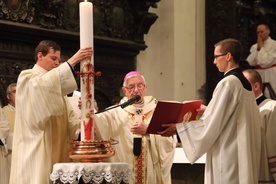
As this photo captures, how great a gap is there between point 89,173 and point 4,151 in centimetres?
436

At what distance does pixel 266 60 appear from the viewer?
36.7ft

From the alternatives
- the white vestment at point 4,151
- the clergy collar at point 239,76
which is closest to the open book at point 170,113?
the clergy collar at point 239,76

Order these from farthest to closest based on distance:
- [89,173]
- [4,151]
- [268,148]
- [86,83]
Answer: [4,151], [268,148], [86,83], [89,173]

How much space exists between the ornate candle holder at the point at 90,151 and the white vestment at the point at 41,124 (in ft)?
1.41

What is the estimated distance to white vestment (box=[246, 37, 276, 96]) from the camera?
1114 centimetres

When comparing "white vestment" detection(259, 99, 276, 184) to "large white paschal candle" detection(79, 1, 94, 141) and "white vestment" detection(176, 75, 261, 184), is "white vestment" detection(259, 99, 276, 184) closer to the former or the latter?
"white vestment" detection(176, 75, 261, 184)

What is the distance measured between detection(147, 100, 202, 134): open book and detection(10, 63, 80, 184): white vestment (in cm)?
65

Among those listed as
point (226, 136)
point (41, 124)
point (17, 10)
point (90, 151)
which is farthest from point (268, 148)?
point (17, 10)

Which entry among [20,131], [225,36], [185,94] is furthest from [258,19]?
[20,131]

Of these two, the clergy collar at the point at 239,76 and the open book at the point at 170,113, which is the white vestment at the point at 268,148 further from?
the open book at the point at 170,113

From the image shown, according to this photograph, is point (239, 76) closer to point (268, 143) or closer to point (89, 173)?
point (268, 143)

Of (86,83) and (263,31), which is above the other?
(263,31)

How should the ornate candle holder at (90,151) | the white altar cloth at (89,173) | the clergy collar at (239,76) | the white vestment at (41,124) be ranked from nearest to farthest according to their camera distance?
the white altar cloth at (89,173), the ornate candle holder at (90,151), the white vestment at (41,124), the clergy collar at (239,76)

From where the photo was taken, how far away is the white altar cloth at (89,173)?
4176 mm
